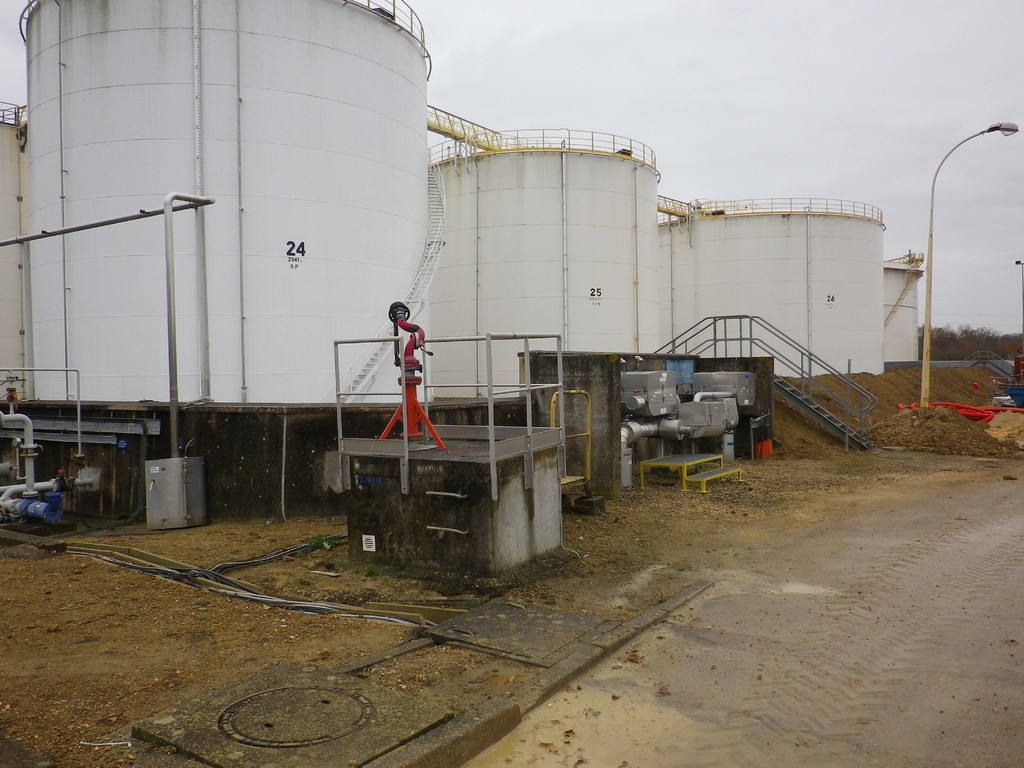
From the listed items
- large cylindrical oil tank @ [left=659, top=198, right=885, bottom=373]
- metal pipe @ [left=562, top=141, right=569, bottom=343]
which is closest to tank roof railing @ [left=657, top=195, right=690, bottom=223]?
large cylindrical oil tank @ [left=659, top=198, right=885, bottom=373]

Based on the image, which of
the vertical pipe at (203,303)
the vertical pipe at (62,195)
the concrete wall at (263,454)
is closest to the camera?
the concrete wall at (263,454)

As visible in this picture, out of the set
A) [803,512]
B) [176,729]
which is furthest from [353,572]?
[803,512]

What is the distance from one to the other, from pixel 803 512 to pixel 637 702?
795cm

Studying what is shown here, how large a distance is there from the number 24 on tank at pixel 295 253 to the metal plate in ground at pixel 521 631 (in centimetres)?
1023

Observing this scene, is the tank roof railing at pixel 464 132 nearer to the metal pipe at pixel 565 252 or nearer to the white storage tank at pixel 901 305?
the metal pipe at pixel 565 252

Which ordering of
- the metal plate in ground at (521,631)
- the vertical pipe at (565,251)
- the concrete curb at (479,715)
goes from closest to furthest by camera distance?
the concrete curb at (479,715) < the metal plate in ground at (521,631) < the vertical pipe at (565,251)

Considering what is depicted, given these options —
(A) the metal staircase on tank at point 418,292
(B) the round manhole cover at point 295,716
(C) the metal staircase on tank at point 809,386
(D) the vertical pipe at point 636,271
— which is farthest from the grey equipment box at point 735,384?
(B) the round manhole cover at point 295,716

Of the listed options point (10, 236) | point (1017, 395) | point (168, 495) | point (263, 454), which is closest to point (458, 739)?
point (263, 454)

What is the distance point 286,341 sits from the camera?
14.9 meters

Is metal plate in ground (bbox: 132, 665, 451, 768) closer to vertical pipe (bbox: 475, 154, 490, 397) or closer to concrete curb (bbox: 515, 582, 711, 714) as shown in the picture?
concrete curb (bbox: 515, 582, 711, 714)

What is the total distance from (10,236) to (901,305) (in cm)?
4758

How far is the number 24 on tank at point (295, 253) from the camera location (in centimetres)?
1493

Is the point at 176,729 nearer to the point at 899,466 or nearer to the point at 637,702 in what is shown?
the point at 637,702

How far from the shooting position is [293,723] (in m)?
4.28
